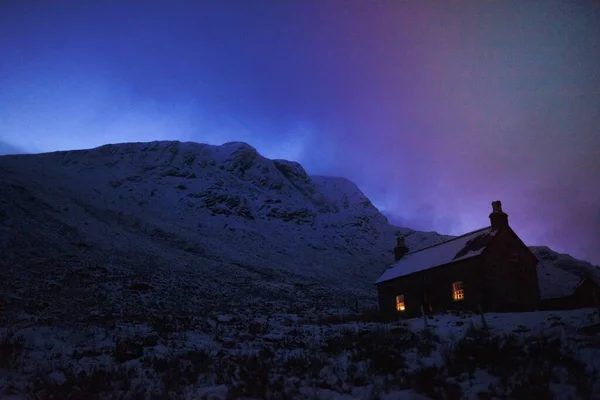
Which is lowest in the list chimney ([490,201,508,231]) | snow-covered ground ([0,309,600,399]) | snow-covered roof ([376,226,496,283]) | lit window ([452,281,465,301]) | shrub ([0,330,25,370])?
snow-covered ground ([0,309,600,399])

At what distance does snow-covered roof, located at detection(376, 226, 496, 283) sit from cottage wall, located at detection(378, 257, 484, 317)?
443 mm

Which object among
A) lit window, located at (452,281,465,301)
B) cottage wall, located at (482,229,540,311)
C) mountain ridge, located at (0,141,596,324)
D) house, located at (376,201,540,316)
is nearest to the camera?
cottage wall, located at (482,229,540,311)

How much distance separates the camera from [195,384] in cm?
1040

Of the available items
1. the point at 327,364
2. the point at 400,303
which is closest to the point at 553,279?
the point at 400,303

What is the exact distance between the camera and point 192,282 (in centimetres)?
4084

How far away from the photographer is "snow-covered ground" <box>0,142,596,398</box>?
1118cm

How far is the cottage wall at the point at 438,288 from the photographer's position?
91.1 feet

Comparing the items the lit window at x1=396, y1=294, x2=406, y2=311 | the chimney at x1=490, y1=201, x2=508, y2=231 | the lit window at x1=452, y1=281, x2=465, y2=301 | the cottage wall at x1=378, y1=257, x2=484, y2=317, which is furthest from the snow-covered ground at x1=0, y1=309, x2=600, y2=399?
the lit window at x1=396, y1=294, x2=406, y2=311

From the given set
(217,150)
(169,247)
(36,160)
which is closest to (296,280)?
(169,247)

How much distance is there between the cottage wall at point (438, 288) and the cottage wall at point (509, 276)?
716 millimetres

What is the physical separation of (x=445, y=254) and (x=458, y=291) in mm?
3644

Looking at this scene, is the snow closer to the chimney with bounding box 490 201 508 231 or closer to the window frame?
the window frame

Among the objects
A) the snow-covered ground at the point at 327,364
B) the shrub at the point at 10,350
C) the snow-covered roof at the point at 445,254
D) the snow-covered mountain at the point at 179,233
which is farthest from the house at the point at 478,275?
the shrub at the point at 10,350

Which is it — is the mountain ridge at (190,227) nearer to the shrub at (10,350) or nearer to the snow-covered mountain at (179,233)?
the snow-covered mountain at (179,233)
